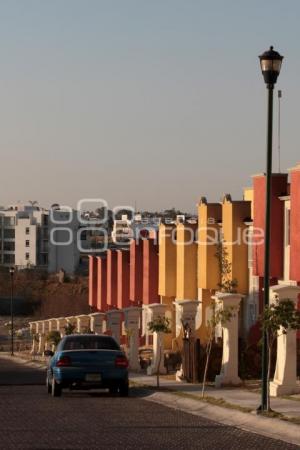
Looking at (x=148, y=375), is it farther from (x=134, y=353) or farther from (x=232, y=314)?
(x=232, y=314)

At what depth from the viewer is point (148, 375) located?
111 feet

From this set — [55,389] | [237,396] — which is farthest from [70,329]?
[237,396]

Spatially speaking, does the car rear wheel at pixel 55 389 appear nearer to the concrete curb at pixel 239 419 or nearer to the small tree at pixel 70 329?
the concrete curb at pixel 239 419

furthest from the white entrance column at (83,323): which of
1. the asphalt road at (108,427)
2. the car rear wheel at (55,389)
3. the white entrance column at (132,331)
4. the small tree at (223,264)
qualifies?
the asphalt road at (108,427)

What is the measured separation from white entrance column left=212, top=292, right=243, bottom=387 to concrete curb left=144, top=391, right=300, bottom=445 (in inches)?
86.0

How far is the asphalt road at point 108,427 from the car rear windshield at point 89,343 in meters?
1.25

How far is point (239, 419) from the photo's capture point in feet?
63.4

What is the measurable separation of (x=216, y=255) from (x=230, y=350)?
54.4 feet

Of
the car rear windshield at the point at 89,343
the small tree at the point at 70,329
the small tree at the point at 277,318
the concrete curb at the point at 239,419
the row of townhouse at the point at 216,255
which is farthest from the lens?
the small tree at the point at 70,329

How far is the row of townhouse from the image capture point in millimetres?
39344

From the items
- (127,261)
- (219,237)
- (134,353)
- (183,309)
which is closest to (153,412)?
(183,309)

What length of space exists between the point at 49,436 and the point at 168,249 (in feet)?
122

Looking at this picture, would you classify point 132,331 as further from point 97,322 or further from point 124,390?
Result: point 97,322

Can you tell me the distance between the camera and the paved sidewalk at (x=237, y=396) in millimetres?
20612
